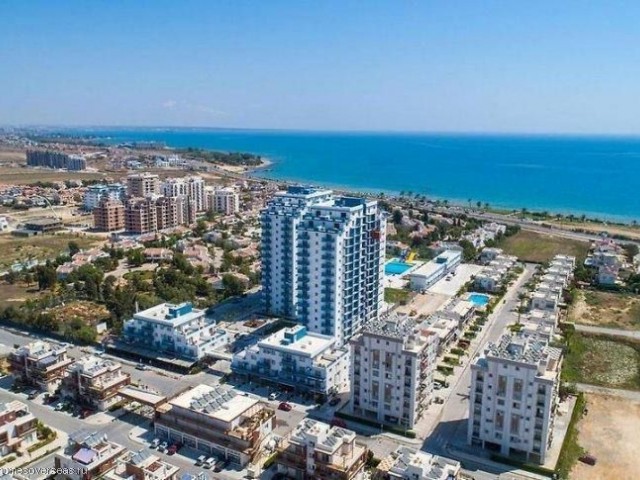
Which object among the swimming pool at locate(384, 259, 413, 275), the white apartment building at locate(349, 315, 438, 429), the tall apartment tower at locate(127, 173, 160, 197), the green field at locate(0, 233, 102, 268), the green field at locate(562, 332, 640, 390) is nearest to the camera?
the white apartment building at locate(349, 315, 438, 429)

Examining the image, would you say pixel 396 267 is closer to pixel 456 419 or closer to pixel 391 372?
pixel 456 419

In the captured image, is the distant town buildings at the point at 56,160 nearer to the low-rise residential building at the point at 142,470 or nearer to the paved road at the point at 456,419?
the paved road at the point at 456,419

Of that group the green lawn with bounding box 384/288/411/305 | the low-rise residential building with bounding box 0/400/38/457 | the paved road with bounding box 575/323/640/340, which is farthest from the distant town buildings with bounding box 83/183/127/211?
the paved road with bounding box 575/323/640/340

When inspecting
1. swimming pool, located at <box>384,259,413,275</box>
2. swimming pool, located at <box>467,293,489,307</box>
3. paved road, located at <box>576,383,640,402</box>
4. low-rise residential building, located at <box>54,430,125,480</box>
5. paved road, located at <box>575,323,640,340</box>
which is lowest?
paved road, located at <box>576,383,640,402</box>

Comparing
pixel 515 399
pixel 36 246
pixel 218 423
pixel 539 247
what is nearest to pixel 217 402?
pixel 218 423

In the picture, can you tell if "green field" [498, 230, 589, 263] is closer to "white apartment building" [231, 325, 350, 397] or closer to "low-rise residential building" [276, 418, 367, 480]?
"white apartment building" [231, 325, 350, 397]

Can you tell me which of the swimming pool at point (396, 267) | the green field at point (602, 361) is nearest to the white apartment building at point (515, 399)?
the green field at point (602, 361)

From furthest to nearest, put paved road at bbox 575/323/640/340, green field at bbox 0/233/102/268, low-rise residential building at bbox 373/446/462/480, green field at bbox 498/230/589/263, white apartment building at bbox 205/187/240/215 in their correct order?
white apartment building at bbox 205/187/240/215 → green field at bbox 498/230/589/263 → green field at bbox 0/233/102/268 → paved road at bbox 575/323/640/340 → low-rise residential building at bbox 373/446/462/480
